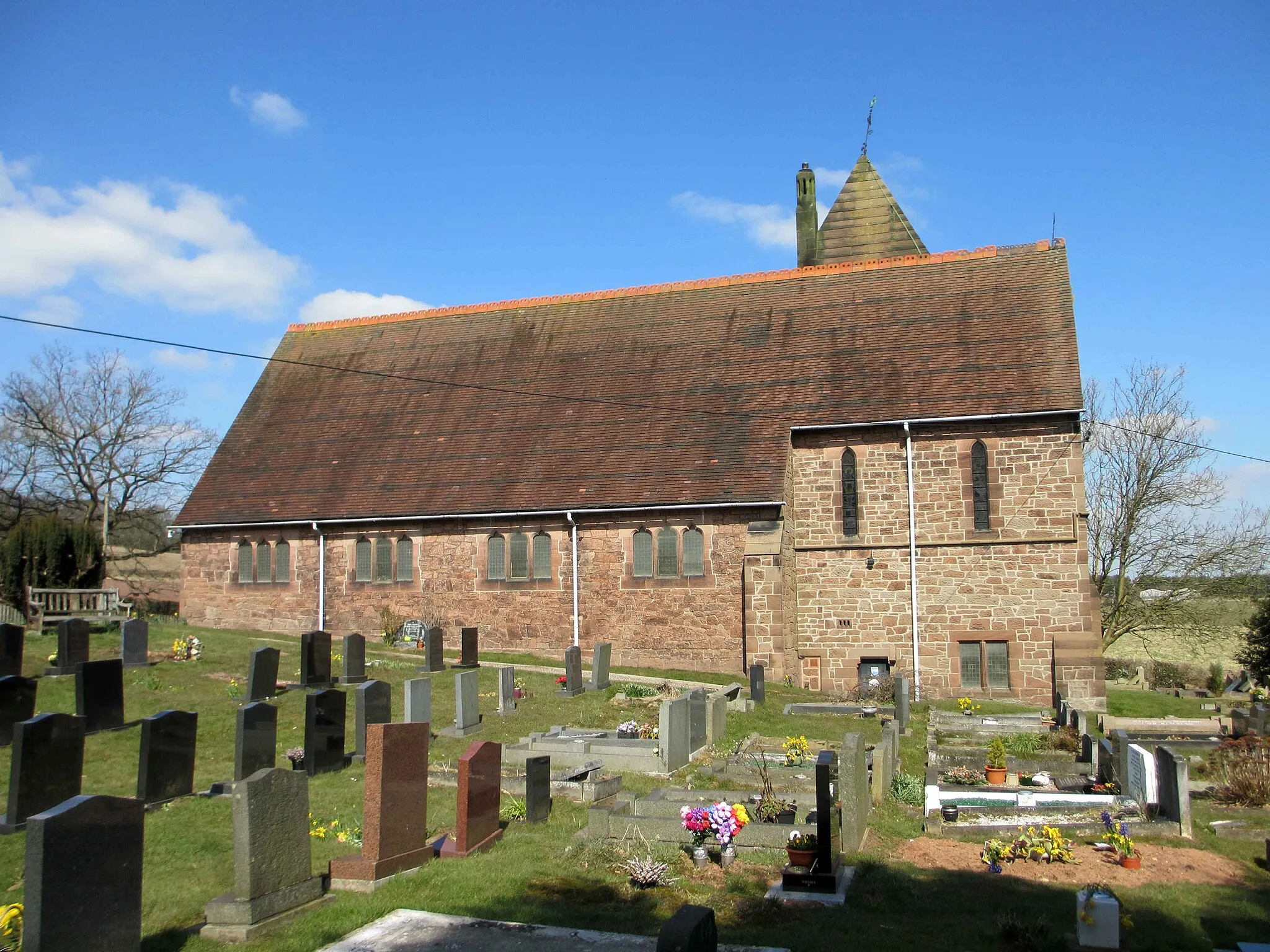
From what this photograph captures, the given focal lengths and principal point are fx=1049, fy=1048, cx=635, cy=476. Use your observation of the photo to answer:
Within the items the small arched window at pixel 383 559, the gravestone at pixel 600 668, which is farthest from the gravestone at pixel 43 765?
the small arched window at pixel 383 559

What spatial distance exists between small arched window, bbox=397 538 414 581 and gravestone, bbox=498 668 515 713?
32.9 feet

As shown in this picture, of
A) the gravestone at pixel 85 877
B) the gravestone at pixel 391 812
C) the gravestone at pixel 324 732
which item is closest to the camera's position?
the gravestone at pixel 85 877

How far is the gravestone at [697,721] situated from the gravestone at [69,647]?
11178 millimetres

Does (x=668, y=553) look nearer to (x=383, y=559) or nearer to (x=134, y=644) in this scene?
(x=383, y=559)

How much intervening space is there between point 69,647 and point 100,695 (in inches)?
171

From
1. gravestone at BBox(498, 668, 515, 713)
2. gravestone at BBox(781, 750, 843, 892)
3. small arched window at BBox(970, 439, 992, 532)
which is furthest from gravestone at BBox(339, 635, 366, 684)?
small arched window at BBox(970, 439, 992, 532)

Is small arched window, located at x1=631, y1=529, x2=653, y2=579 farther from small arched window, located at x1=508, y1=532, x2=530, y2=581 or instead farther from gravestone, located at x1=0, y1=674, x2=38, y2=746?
gravestone, located at x1=0, y1=674, x2=38, y2=746

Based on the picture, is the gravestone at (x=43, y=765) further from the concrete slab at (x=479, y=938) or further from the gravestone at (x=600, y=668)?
the gravestone at (x=600, y=668)

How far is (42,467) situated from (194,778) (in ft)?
119

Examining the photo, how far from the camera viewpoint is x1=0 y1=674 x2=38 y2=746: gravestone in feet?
47.7

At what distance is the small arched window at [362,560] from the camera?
96.5 ft

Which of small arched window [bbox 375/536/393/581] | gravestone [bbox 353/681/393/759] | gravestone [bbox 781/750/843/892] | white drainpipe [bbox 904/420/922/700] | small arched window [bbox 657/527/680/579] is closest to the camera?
gravestone [bbox 781/750/843/892]

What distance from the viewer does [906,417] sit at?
24969 mm

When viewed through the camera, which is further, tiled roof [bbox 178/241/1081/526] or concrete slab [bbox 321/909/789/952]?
tiled roof [bbox 178/241/1081/526]
